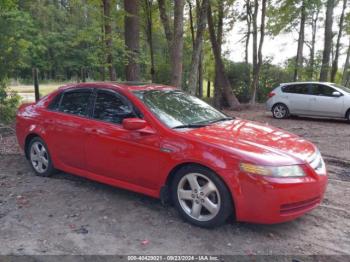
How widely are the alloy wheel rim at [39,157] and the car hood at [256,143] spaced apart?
109 inches

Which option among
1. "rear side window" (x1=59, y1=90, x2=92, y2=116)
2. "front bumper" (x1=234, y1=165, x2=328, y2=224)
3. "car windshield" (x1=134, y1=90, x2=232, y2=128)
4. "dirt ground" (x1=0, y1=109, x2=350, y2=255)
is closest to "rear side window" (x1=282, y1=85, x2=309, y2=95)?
"dirt ground" (x1=0, y1=109, x2=350, y2=255)

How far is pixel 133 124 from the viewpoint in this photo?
4.20 meters

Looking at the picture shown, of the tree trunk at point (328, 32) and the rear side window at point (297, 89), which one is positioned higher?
the tree trunk at point (328, 32)

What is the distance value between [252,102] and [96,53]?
9358 mm

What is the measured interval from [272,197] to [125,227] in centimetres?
165

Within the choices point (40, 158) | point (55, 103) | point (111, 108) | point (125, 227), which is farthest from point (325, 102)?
point (125, 227)

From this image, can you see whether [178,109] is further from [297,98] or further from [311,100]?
[297,98]

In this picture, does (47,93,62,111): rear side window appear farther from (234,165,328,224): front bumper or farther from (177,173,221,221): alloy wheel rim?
(234,165,328,224): front bumper

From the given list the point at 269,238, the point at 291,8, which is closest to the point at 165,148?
the point at 269,238

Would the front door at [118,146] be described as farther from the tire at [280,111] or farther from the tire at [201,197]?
the tire at [280,111]

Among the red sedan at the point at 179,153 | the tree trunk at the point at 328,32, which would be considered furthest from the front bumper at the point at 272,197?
the tree trunk at the point at 328,32

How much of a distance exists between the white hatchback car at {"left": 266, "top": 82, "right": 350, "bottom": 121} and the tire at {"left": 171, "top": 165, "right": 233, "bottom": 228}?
32.3 feet

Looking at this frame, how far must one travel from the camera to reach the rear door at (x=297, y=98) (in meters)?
12.9

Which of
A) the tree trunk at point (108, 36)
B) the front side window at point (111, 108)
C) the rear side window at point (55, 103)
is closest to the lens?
the front side window at point (111, 108)
